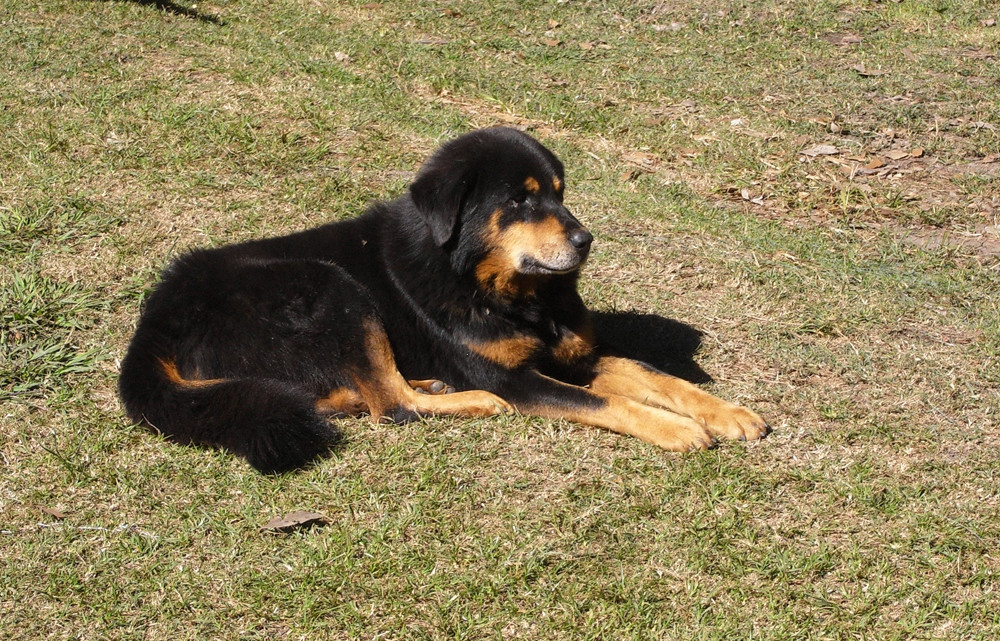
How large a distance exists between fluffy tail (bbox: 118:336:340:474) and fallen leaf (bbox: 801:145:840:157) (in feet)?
16.0

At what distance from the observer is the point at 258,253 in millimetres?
5109

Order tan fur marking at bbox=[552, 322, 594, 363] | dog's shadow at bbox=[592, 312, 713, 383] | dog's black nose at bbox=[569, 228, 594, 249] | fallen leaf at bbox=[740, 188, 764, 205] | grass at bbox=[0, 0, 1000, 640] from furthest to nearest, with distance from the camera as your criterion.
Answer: fallen leaf at bbox=[740, 188, 764, 205]
dog's shadow at bbox=[592, 312, 713, 383]
tan fur marking at bbox=[552, 322, 594, 363]
dog's black nose at bbox=[569, 228, 594, 249]
grass at bbox=[0, 0, 1000, 640]

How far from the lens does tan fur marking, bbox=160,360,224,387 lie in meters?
4.48

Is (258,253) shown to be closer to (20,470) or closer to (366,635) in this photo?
(20,470)

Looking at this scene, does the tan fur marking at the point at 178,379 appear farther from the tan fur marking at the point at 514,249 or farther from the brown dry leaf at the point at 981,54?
the brown dry leaf at the point at 981,54

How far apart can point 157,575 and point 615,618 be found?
5.66 feet

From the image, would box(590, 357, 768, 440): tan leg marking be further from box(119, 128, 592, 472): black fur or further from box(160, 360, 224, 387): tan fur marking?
box(160, 360, 224, 387): tan fur marking

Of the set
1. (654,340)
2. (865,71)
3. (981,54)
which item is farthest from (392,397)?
(981,54)

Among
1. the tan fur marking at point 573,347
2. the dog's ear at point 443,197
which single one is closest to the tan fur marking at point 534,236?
the dog's ear at point 443,197

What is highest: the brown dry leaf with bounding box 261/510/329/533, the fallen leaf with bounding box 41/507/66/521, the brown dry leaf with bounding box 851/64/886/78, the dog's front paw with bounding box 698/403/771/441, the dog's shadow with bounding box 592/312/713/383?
the brown dry leaf with bounding box 851/64/886/78

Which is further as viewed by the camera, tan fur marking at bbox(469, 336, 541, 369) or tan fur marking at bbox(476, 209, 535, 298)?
tan fur marking at bbox(469, 336, 541, 369)

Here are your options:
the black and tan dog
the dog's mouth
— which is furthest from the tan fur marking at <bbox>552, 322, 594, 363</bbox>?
the dog's mouth

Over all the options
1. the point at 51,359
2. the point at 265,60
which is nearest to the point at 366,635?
the point at 51,359

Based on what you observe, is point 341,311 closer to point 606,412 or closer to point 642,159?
point 606,412
